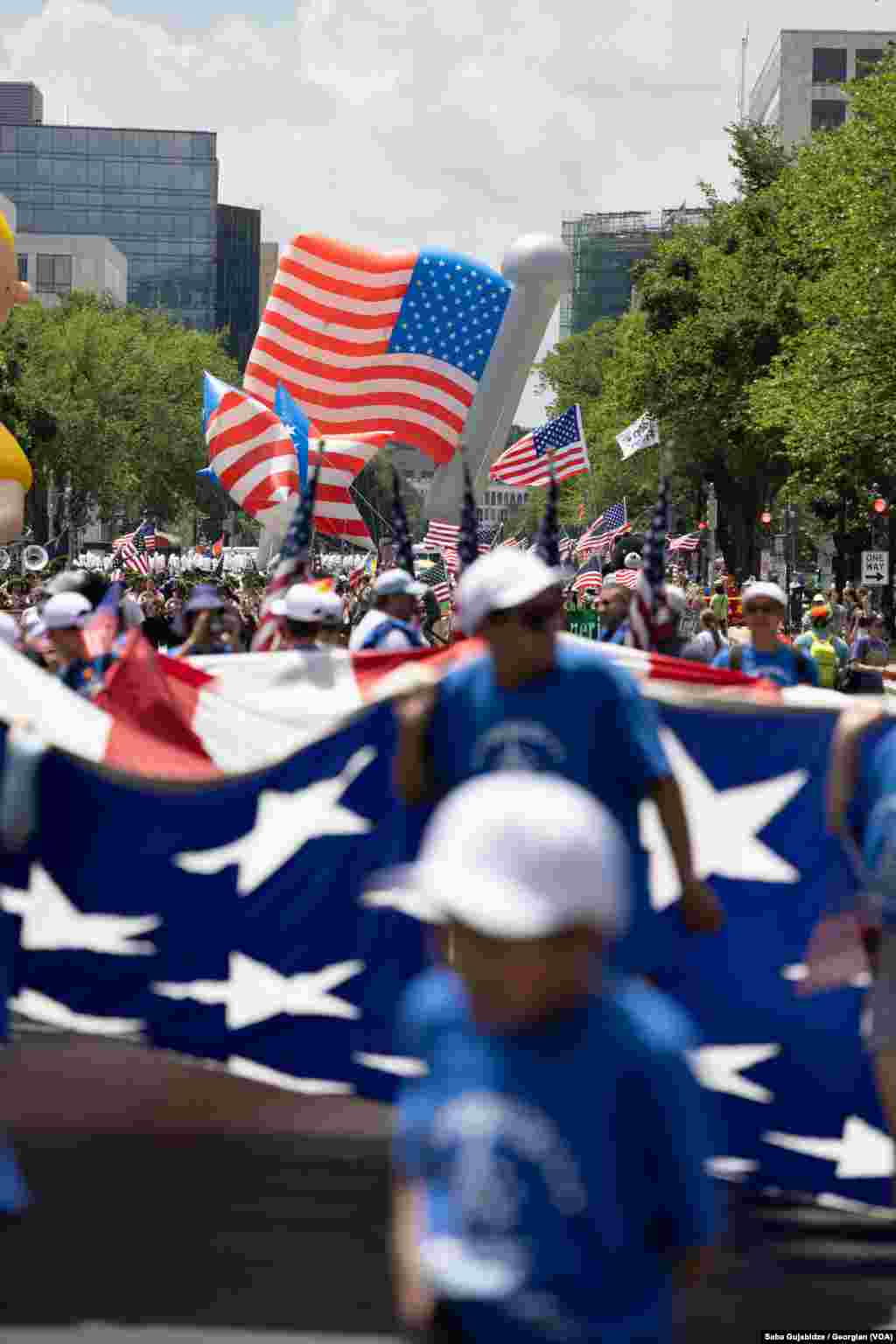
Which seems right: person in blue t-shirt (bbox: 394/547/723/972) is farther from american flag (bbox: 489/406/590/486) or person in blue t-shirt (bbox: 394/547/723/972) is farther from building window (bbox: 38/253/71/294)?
building window (bbox: 38/253/71/294)

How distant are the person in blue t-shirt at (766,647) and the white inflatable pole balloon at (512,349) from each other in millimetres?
26450

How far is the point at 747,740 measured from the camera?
6.04 meters

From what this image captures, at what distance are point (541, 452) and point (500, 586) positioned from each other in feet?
84.0

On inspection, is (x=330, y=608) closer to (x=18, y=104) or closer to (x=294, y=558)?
(x=294, y=558)

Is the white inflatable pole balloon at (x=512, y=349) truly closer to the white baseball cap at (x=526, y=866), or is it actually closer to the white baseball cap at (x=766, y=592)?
the white baseball cap at (x=766, y=592)

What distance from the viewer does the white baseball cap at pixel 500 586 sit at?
475 cm

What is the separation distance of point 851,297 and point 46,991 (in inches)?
1354

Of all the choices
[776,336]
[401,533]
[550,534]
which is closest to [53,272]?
[776,336]

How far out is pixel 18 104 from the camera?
650 ft

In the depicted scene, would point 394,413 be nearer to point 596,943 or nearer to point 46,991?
point 46,991

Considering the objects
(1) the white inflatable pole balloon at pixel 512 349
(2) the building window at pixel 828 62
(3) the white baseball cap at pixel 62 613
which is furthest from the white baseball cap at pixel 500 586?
(2) the building window at pixel 828 62

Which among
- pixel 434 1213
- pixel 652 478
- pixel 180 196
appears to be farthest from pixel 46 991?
pixel 180 196

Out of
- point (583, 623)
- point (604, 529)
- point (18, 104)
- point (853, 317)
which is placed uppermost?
point (18, 104)

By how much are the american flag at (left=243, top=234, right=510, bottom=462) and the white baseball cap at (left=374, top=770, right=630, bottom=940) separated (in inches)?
1277
